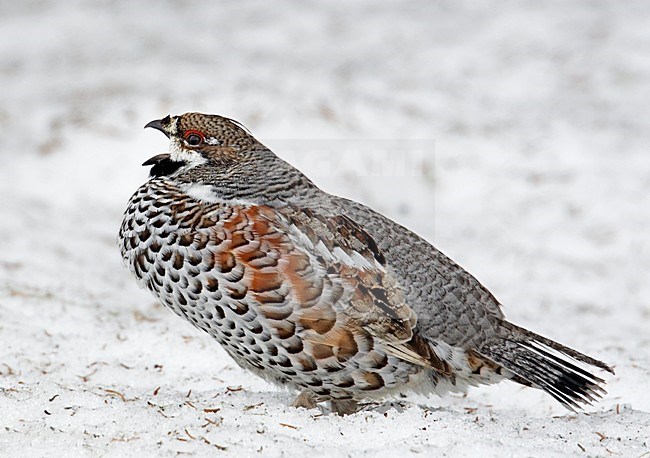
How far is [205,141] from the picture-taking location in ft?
14.4

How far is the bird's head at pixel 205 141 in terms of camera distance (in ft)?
14.4

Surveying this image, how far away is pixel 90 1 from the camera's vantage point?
13.6m

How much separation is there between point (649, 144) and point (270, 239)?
7.41 m

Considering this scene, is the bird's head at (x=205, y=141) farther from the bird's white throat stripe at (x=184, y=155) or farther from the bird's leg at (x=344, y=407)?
the bird's leg at (x=344, y=407)

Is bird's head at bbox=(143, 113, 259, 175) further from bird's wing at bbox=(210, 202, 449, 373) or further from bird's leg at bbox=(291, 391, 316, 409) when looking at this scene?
bird's leg at bbox=(291, 391, 316, 409)

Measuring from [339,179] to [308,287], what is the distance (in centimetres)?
549

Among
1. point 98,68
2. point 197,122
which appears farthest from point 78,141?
point 197,122

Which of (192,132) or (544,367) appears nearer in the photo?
(544,367)

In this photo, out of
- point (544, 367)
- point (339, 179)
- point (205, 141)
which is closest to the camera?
point (544, 367)

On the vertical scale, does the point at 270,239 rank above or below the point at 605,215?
below

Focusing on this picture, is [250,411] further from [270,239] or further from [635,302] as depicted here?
[635,302]

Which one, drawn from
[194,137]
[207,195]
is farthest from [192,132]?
[207,195]

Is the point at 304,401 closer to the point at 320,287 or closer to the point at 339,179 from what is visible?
the point at 320,287

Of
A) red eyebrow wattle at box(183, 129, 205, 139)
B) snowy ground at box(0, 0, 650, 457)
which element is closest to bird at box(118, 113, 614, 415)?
red eyebrow wattle at box(183, 129, 205, 139)
